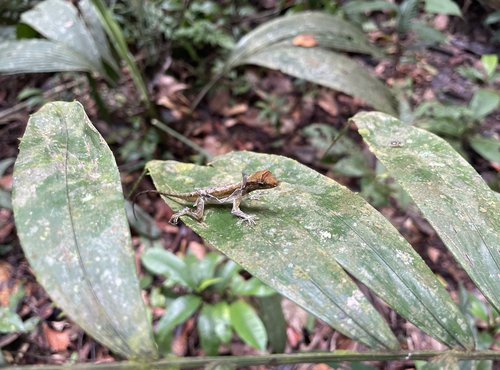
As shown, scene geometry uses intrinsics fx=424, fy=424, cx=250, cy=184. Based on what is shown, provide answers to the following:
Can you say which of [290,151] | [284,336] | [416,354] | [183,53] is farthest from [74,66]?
[416,354]

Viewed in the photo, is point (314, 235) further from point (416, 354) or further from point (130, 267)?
point (130, 267)

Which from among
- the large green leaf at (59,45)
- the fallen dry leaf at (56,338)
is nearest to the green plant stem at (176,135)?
the large green leaf at (59,45)

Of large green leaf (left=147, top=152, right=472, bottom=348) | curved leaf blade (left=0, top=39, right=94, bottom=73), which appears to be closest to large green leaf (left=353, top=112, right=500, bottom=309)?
large green leaf (left=147, top=152, right=472, bottom=348)

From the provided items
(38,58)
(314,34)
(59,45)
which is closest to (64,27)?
(59,45)

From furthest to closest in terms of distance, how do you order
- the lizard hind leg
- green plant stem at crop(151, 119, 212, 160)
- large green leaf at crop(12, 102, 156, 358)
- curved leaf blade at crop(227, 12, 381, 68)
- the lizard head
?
1. green plant stem at crop(151, 119, 212, 160)
2. curved leaf blade at crop(227, 12, 381, 68)
3. the lizard head
4. the lizard hind leg
5. large green leaf at crop(12, 102, 156, 358)

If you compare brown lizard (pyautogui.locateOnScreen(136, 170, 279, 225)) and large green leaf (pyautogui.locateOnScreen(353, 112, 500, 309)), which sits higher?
large green leaf (pyautogui.locateOnScreen(353, 112, 500, 309))

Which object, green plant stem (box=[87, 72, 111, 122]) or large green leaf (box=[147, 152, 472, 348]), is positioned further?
green plant stem (box=[87, 72, 111, 122])

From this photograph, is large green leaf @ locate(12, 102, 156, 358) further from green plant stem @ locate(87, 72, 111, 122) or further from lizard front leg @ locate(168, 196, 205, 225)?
green plant stem @ locate(87, 72, 111, 122)
